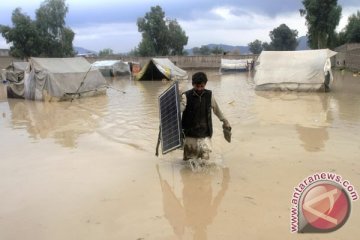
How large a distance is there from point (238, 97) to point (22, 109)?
7660 mm

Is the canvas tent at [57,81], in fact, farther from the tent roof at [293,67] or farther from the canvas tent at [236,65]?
the canvas tent at [236,65]

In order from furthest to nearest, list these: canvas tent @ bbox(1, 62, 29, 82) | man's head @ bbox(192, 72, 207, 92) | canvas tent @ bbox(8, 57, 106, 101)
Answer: canvas tent @ bbox(1, 62, 29, 82) < canvas tent @ bbox(8, 57, 106, 101) < man's head @ bbox(192, 72, 207, 92)

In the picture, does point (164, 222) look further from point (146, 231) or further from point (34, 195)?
point (34, 195)

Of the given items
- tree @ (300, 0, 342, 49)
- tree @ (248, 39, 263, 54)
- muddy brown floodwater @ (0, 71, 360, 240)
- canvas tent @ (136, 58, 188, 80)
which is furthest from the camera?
tree @ (248, 39, 263, 54)

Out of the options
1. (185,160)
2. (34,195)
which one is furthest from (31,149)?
(185,160)

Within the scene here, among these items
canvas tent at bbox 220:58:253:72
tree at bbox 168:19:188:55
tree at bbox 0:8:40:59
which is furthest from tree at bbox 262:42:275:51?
tree at bbox 0:8:40:59

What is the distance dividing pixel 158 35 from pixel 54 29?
11.6 metres

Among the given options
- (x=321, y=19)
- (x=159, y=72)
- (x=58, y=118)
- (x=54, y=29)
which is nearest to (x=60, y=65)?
(x=58, y=118)

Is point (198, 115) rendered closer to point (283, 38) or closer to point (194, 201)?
point (194, 201)

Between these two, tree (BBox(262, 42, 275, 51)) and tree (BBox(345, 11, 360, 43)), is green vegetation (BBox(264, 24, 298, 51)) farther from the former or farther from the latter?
tree (BBox(345, 11, 360, 43))

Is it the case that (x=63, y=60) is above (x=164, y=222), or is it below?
above

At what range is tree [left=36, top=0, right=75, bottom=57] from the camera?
3712 centimetres

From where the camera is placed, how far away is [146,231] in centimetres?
387

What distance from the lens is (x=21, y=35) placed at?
116 ft
